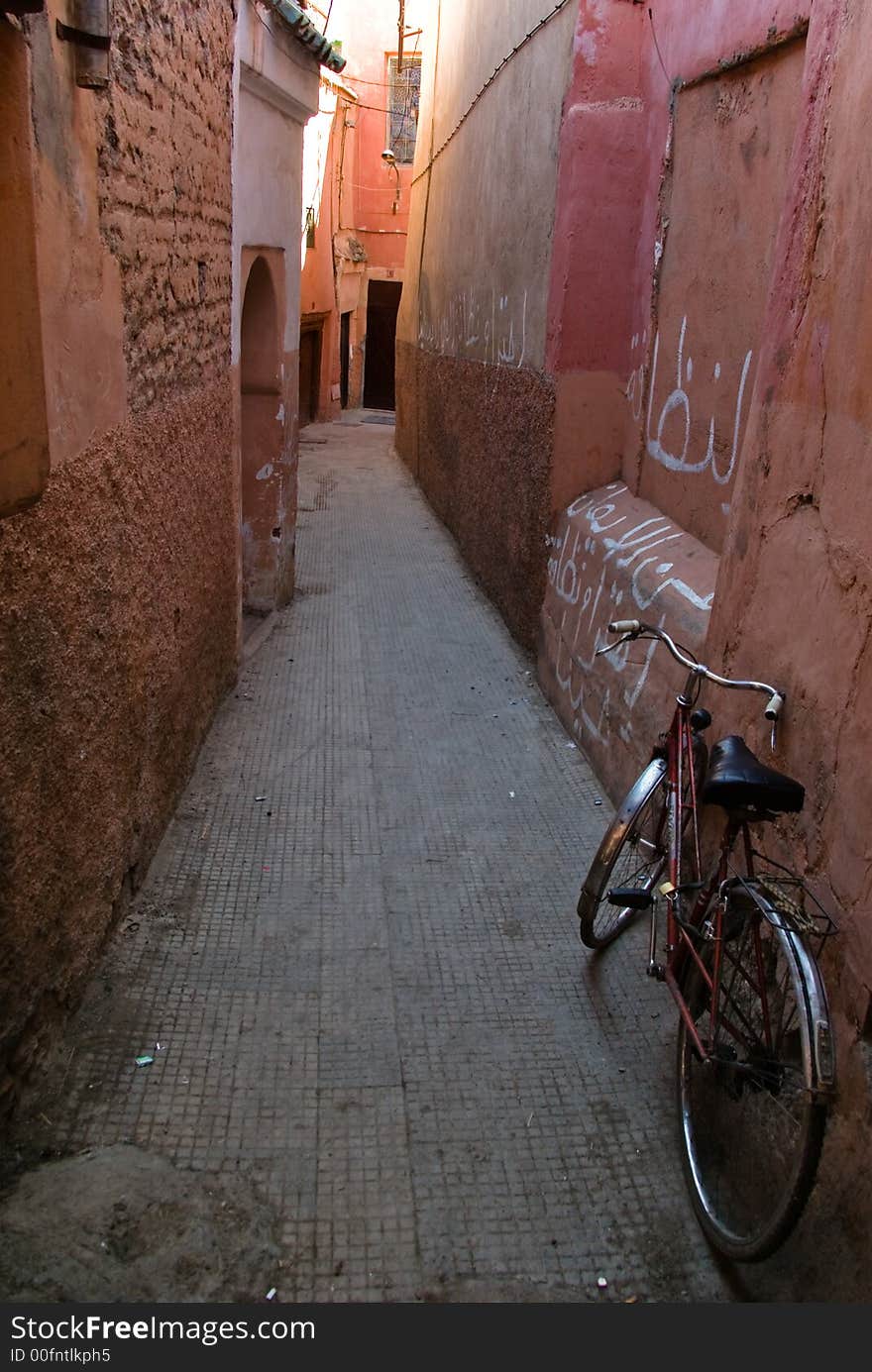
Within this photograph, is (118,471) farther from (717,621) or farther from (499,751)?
(499,751)

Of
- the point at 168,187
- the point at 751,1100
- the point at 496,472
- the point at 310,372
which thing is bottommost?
the point at 751,1100

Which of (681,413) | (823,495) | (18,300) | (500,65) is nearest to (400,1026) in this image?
(823,495)

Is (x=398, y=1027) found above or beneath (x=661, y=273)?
beneath

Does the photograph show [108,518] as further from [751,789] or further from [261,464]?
[261,464]

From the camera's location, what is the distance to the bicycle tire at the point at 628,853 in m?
3.52

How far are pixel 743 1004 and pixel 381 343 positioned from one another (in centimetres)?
2512

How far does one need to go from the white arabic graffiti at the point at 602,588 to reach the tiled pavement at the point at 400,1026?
383 millimetres

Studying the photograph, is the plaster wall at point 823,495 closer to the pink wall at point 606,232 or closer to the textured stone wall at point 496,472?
→ the pink wall at point 606,232

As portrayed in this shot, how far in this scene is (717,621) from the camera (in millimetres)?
3549

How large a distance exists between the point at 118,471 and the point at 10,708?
120 cm

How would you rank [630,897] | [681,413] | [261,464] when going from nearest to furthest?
[630,897], [681,413], [261,464]

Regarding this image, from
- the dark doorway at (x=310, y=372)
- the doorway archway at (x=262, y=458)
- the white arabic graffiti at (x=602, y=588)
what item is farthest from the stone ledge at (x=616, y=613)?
the dark doorway at (x=310, y=372)

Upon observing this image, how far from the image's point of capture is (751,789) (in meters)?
2.49

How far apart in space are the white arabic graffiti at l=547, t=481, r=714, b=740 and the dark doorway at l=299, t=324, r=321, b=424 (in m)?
15.2
